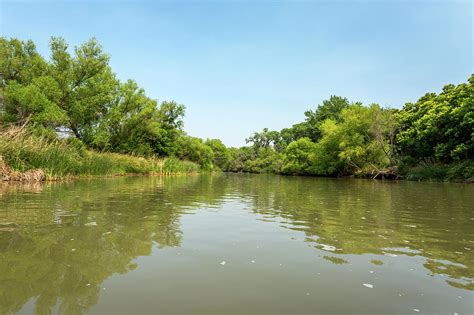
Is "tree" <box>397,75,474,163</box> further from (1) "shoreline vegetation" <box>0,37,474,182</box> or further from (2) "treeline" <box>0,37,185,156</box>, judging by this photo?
(2) "treeline" <box>0,37,185,156</box>

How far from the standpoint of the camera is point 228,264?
13.0 ft

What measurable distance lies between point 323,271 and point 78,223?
14.7 ft

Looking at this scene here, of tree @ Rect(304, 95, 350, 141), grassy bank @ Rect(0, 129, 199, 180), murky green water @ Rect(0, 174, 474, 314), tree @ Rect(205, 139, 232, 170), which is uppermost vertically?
tree @ Rect(304, 95, 350, 141)

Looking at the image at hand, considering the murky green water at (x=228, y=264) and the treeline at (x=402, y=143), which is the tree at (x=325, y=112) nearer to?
the treeline at (x=402, y=143)

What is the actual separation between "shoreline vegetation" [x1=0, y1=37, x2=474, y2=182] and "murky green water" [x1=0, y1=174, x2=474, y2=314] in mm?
11637

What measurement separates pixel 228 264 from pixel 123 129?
111ft

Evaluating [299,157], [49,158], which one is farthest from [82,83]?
[299,157]

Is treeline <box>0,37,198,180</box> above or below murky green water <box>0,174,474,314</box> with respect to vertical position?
above

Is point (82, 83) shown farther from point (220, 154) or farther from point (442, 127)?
point (220, 154)

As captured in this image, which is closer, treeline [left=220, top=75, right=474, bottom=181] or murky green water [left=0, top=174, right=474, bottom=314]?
murky green water [left=0, top=174, right=474, bottom=314]

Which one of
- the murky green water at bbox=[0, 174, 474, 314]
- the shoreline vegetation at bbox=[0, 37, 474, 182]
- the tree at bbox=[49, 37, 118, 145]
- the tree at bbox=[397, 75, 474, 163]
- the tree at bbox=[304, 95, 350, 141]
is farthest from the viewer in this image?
the tree at bbox=[304, 95, 350, 141]

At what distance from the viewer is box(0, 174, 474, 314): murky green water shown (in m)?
2.85

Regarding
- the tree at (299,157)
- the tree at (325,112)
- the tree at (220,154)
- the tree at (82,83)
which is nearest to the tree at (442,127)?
the tree at (299,157)

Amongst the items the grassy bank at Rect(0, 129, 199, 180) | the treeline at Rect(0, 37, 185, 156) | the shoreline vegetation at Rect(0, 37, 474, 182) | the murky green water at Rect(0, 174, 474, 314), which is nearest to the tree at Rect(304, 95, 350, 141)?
the shoreline vegetation at Rect(0, 37, 474, 182)
